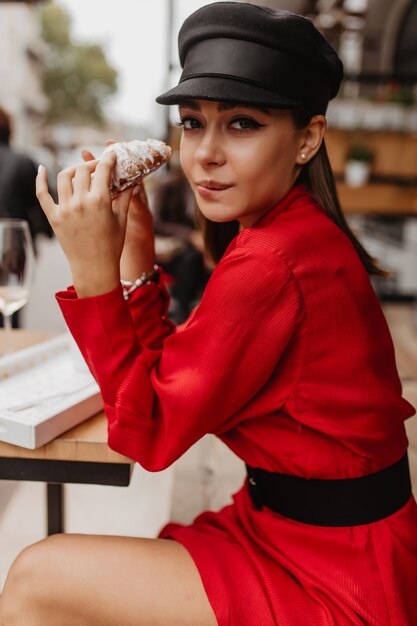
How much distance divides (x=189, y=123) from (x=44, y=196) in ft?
0.99

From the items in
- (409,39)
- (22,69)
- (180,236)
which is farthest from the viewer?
(22,69)

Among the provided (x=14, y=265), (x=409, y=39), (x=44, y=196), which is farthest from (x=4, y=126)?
(x=409, y=39)

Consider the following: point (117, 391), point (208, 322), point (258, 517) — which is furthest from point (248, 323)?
point (258, 517)

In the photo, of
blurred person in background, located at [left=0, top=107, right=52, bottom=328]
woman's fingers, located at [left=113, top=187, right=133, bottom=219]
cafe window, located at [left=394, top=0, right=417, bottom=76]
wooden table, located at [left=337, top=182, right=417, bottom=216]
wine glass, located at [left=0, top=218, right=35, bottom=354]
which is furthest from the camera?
cafe window, located at [left=394, top=0, right=417, bottom=76]

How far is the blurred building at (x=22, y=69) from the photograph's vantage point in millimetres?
A: 29484

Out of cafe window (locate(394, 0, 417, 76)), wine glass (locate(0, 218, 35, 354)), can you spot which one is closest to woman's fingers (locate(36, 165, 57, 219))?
wine glass (locate(0, 218, 35, 354))

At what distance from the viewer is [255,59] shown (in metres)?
1.03

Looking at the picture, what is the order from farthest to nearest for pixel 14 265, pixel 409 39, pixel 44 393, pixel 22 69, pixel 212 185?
pixel 22 69, pixel 409 39, pixel 14 265, pixel 44 393, pixel 212 185

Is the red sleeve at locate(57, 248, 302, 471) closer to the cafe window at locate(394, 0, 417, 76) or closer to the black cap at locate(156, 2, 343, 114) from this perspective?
the black cap at locate(156, 2, 343, 114)

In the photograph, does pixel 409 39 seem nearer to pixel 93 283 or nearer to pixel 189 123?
pixel 189 123

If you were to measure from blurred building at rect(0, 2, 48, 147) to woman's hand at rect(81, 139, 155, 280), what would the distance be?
26990mm

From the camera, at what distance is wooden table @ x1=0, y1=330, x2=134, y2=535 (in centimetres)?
116

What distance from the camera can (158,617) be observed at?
1.02 metres

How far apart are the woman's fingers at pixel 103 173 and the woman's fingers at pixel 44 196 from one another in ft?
0.26
